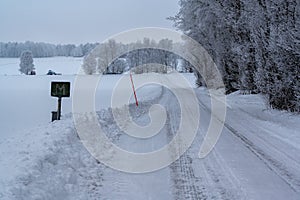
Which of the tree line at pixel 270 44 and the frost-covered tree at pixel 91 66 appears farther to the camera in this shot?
the frost-covered tree at pixel 91 66

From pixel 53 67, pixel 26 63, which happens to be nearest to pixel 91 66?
pixel 53 67

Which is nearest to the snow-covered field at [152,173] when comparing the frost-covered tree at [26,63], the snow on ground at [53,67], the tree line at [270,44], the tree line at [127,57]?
the tree line at [270,44]

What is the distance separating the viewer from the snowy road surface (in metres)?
5.08

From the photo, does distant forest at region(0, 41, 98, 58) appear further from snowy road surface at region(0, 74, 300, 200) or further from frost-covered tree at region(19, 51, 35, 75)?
snowy road surface at region(0, 74, 300, 200)

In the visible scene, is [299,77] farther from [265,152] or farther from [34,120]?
[34,120]

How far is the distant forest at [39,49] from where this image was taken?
587 ft

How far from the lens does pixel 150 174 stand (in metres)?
6.20

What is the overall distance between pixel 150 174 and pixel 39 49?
617 feet

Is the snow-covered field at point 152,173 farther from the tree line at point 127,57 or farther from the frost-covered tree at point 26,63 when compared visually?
the frost-covered tree at point 26,63

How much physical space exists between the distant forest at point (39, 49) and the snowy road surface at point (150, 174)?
169 metres

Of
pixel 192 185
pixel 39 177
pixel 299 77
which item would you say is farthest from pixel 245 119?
pixel 39 177

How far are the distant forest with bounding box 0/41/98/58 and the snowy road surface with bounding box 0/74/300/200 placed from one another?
16914cm

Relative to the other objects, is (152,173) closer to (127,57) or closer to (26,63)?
(127,57)

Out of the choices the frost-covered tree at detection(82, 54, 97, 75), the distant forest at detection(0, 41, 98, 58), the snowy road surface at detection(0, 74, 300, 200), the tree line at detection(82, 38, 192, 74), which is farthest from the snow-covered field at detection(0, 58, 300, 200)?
the distant forest at detection(0, 41, 98, 58)
